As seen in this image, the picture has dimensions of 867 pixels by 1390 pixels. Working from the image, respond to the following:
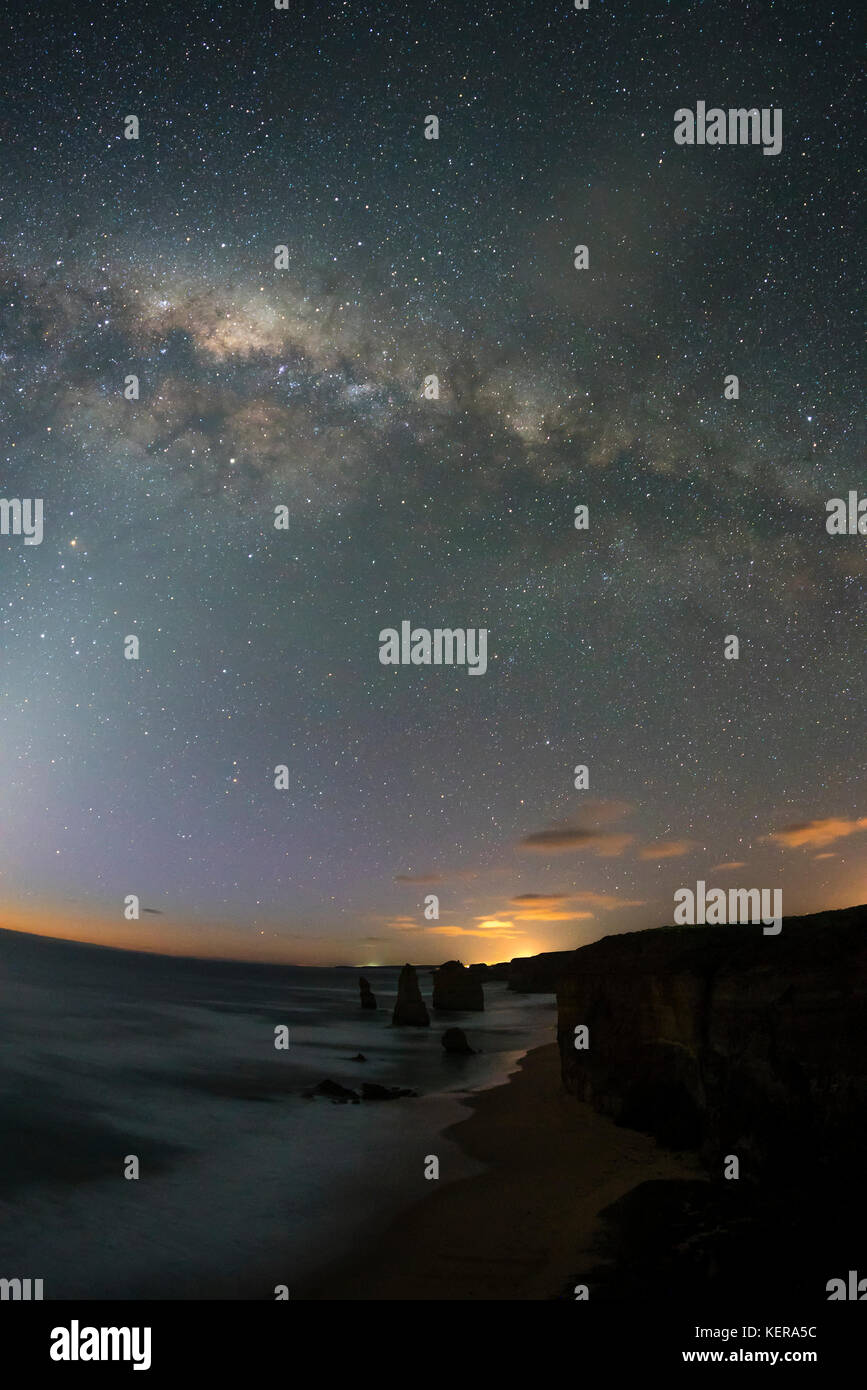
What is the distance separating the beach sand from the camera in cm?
1074

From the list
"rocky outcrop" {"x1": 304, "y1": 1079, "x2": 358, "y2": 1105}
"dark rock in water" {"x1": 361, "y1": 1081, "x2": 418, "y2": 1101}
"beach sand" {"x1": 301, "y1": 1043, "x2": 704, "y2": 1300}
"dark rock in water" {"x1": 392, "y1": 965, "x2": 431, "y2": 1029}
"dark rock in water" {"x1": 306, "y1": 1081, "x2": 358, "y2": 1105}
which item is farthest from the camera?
"dark rock in water" {"x1": 392, "y1": 965, "x2": 431, "y2": 1029}

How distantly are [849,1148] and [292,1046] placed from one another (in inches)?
1833

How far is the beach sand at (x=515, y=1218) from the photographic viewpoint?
1074cm

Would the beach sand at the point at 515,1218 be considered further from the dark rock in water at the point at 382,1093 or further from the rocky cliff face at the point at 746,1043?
the dark rock in water at the point at 382,1093

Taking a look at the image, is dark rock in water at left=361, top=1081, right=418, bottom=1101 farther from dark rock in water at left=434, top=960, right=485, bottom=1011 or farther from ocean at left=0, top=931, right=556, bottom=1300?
dark rock in water at left=434, top=960, right=485, bottom=1011

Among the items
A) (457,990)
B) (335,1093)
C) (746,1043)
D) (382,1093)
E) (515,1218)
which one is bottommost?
(457,990)

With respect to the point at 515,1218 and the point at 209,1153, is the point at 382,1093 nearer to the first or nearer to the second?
the point at 209,1153

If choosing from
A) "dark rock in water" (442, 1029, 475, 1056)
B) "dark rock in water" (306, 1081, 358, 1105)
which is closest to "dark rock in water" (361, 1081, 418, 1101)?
"dark rock in water" (306, 1081, 358, 1105)

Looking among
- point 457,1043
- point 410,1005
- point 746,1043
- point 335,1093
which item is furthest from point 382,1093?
point 410,1005

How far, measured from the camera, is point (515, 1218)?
42.1 ft

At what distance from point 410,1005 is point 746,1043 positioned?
48876mm

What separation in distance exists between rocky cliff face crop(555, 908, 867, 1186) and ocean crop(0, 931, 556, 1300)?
4593 millimetres
